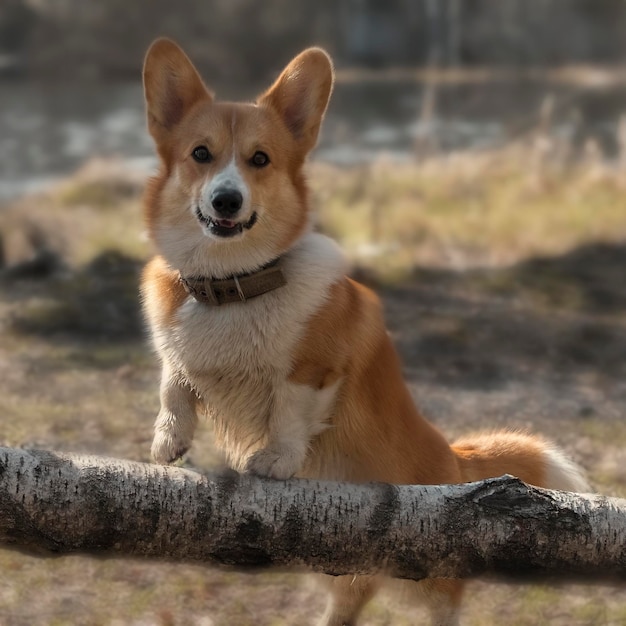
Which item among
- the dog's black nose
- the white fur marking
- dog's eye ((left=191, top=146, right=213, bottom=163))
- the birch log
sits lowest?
the birch log

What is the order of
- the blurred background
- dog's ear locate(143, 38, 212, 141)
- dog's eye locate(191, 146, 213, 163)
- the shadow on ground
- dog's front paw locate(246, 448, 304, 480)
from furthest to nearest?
the shadow on ground
the blurred background
dog's ear locate(143, 38, 212, 141)
dog's eye locate(191, 146, 213, 163)
dog's front paw locate(246, 448, 304, 480)

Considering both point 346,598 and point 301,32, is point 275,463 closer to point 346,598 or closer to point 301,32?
point 346,598

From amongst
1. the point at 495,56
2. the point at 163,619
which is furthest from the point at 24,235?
the point at 495,56

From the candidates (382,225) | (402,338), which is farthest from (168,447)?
(382,225)

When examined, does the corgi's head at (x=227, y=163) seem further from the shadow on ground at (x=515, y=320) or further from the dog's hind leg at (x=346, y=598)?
the shadow on ground at (x=515, y=320)

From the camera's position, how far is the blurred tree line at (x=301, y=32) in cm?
1457

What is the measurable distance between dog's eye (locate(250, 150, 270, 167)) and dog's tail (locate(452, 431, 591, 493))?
1.15 m

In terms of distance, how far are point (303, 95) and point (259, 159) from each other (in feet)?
1.00

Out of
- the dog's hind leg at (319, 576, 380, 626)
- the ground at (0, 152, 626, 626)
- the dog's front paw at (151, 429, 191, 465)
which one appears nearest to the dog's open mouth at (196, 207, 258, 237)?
the dog's front paw at (151, 429, 191, 465)

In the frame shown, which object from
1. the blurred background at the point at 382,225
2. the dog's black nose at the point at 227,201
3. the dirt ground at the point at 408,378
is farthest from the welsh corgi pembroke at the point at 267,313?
the dirt ground at the point at 408,378

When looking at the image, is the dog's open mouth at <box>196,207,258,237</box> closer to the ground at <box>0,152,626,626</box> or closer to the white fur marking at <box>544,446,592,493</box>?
the ground at <box>0,152,626,626</box>

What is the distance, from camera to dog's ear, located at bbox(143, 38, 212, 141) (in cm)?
273

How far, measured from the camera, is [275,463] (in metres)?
2.40

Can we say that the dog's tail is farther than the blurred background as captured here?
No
